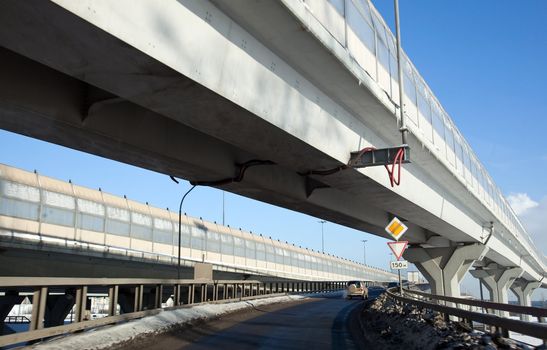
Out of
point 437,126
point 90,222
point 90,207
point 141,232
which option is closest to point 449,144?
point 437,126

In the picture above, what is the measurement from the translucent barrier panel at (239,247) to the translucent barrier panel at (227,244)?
2.64ft

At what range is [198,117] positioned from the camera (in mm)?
8781

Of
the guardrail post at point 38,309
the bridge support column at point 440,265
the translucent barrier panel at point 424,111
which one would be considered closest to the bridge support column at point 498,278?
the bridge support column at point 440,265

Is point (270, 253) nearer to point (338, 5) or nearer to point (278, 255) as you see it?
point (278, 255)

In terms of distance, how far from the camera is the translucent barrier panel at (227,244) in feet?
186

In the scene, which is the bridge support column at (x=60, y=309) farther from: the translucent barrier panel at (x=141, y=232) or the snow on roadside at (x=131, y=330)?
the translucent barrier panel at (x=141, y=232)

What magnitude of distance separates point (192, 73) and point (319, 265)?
263 feet

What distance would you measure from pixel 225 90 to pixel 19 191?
2752cm

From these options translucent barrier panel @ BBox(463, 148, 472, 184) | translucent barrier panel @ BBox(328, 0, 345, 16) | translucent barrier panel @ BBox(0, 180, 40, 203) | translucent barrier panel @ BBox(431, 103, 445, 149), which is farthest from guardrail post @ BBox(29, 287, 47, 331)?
translucent barrier panel @ BBox(0, 180, 40, 203)

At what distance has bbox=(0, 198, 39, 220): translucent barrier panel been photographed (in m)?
29.4

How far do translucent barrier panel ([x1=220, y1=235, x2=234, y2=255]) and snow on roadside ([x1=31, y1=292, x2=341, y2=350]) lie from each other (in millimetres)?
38372

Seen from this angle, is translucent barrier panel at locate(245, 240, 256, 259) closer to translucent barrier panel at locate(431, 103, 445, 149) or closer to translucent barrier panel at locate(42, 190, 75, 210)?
translucent barrier panel at locate(42, 190, 75, 210)

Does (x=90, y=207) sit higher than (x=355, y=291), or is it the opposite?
(x=90, y=207)

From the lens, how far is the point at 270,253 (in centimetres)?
6762
